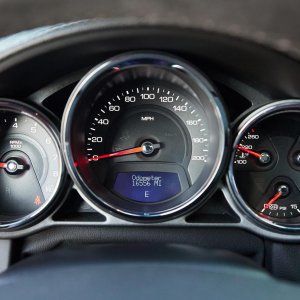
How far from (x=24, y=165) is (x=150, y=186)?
25.5 inches

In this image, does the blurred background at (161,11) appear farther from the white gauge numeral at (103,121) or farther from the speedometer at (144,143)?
the white gauge numeral at (103,121)

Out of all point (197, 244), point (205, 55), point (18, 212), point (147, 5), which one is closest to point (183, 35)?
point (205, 55)

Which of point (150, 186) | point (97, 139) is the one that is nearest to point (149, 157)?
point (150, 186)

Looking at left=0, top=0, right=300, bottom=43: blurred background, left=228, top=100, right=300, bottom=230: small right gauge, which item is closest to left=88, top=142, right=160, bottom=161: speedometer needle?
left=228, top=100, right=300, bottom=230: small right gauge

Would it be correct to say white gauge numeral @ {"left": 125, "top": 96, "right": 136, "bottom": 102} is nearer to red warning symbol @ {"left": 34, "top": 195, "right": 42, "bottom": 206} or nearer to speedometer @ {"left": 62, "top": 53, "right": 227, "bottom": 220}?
speedometer @ {"left": 62, "top": 53, "right": 227, "bottom": 220}

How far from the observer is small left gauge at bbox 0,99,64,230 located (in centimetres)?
294

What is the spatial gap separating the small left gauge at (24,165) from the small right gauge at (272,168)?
0.94 meters

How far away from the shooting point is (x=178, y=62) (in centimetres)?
260

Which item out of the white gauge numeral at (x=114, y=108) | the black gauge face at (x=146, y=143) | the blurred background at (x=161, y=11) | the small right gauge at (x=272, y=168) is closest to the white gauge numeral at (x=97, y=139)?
the black gauge face at (x=146, y=143)

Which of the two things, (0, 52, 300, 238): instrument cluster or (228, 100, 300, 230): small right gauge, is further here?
(228, 100, 300, 230): small right gauge

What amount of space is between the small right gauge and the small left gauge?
944 millimetres

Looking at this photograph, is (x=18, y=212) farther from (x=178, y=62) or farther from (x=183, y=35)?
(x=183, y=35)

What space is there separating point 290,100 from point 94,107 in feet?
3.12

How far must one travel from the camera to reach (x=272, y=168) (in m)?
2.95
